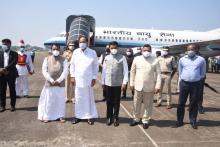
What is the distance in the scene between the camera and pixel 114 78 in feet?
27.0

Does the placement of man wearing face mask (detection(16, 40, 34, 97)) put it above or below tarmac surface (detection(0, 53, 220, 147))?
above

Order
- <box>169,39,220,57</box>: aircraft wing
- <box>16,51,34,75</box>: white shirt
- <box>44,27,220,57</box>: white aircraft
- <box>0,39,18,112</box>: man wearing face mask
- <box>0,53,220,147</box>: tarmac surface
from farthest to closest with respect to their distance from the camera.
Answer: <box>44,27,220,57</box>: white aircraft → <box>169,39,220,57</box>: aircraft wing → <box>16,51,34,75</box>: white shirt → <box>0,39,18,112</box>: man wearing face mask → <box>0,53,220,147</box>: tarmac surface

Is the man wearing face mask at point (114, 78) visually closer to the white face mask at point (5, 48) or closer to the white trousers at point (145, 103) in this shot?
the white trousers at point (145, 103)

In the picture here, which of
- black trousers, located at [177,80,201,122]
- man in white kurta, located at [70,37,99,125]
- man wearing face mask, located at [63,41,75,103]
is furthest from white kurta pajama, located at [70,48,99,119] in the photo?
man wearing face mask, located at [63,41,75,103]

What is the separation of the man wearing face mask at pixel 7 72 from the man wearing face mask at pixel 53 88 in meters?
1.71

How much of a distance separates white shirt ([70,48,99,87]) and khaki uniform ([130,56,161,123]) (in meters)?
1.04

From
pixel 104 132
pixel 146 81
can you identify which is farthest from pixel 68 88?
pixel 104 132

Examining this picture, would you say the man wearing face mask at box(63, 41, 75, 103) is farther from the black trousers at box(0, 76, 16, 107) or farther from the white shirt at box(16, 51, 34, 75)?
the black trousers at box(0, 76, 16, 107)

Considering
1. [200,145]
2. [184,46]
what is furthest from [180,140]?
[184,46]

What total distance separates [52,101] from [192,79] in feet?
11.6

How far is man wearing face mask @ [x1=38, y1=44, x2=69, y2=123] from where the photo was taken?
27.6 ft

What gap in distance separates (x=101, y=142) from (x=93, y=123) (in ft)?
5.46

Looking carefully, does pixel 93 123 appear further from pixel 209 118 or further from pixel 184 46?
pixel 184 46

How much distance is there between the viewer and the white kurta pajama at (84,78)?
828cm
